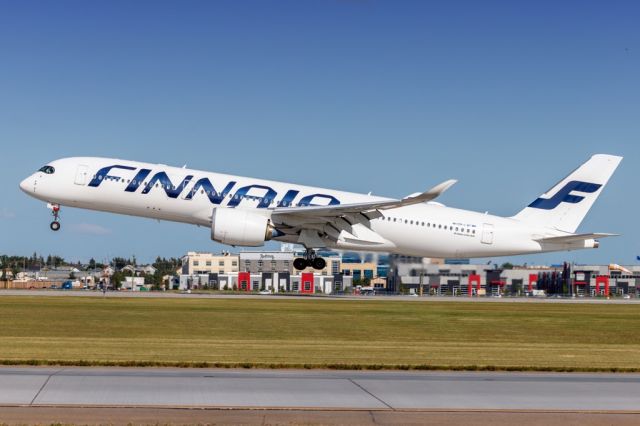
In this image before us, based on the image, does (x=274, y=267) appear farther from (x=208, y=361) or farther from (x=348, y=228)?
(x=208, y=361)

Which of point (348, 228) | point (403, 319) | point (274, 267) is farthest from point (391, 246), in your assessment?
point (274, 267)

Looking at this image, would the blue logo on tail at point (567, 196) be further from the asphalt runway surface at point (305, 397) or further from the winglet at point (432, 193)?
the asphalt runway surface at point (305, 397)

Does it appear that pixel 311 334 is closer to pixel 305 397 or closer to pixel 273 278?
pixel 305 397

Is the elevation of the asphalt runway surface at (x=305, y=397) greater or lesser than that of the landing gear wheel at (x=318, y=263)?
lesser

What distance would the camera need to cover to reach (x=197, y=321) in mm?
36188

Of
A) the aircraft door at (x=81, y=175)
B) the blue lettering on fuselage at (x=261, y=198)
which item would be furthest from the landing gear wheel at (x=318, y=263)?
the aircraft door at (x=81, y=175)

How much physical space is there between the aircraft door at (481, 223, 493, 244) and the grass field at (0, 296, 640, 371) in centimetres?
629

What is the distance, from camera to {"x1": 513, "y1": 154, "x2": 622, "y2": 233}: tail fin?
5859cm

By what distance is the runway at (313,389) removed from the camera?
51.4ft

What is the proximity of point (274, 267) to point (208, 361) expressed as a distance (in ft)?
328

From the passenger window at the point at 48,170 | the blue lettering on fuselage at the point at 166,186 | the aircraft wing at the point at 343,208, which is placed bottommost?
the aircraft wing at the point at 343,208

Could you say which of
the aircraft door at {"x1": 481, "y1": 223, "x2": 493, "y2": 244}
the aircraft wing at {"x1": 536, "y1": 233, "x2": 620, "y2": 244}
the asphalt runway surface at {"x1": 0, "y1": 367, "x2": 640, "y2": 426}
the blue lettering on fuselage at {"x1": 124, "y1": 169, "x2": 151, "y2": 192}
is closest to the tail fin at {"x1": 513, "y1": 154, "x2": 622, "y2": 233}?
the aircraft wing at {"x1": 536, "y1": 233, "x2": 620, "y2": 244}

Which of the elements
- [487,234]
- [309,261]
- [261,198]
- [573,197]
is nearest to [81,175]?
[261,198]

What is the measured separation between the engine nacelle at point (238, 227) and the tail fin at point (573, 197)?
721 inches
